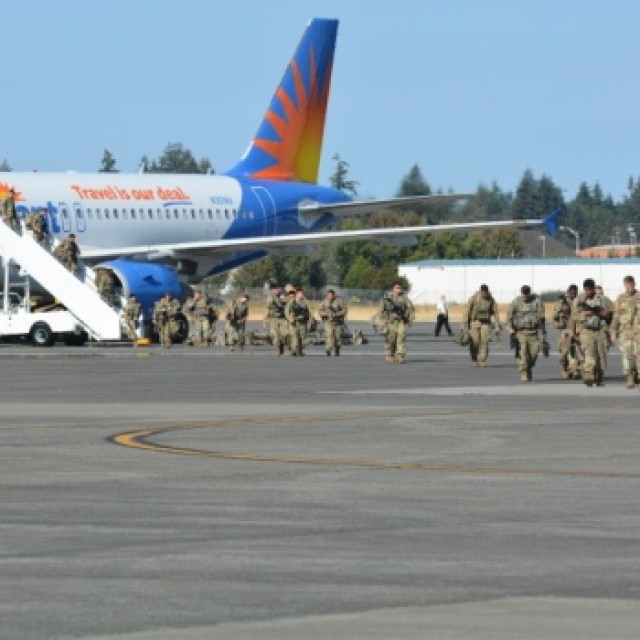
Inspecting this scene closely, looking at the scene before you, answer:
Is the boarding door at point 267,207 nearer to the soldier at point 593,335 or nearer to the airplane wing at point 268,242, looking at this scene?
the airplane wing at point 268,242

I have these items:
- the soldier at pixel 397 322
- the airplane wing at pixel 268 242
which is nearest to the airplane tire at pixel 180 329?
the airplane wing at pixel 268 242

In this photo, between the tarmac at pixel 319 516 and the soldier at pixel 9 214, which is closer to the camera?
the tarmac at pixel 319 516

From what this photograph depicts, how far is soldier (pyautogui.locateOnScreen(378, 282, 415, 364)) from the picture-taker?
149 ft

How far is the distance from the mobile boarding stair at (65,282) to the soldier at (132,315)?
426mm

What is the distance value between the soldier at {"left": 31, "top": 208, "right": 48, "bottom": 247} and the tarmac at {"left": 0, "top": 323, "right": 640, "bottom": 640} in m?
24.6

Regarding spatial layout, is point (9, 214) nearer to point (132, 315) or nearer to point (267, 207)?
point (132, 315)

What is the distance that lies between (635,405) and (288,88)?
131 feet

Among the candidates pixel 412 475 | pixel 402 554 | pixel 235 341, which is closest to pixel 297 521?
pixel 402 554

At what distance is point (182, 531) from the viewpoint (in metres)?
15.1

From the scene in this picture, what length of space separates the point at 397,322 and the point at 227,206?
20.3m

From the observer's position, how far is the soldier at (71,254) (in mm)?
56406

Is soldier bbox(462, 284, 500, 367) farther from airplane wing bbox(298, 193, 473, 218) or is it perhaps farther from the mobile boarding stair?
airplane wing bbox(298, 193, 473, 218)

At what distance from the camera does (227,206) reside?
6531cm

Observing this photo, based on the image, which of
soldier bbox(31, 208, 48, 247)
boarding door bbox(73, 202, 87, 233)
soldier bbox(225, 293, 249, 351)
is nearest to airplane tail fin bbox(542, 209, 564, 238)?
soldier bbox(225, 293, 249, 351)
